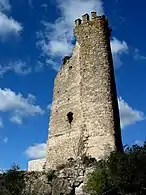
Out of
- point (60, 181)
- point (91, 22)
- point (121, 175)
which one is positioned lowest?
point (121, 175)

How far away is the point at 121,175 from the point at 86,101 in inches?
342

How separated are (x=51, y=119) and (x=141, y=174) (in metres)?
11.8

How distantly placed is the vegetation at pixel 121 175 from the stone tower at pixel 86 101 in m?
5.03

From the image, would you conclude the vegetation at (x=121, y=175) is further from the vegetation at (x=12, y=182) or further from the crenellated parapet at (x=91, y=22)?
the crenellated parapet at (x=91, y=22)

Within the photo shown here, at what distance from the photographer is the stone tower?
23359mm

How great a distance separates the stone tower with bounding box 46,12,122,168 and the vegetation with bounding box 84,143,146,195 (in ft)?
16.5

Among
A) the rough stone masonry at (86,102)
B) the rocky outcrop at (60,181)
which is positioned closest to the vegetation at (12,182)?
the rocky outcrop at (60,181)

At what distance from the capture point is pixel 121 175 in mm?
16344

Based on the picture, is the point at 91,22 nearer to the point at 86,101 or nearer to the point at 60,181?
the point at 86,101

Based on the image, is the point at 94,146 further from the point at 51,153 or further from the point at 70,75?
the point at 70,75

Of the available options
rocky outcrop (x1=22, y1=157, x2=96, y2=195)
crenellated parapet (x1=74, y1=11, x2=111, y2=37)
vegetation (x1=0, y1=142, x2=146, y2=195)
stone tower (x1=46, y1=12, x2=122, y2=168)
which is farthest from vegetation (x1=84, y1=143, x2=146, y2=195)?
crenellated parapet (x1=74, y1=11, x2=111, y2=37)

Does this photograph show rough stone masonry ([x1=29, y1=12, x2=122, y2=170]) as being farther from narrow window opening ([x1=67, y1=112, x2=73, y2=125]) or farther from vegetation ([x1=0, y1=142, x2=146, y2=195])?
vegetation ([x1=0, y1=142, x2=146, y2=195])

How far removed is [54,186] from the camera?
18.6m

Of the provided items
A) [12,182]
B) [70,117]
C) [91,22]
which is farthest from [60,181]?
[91,22]
